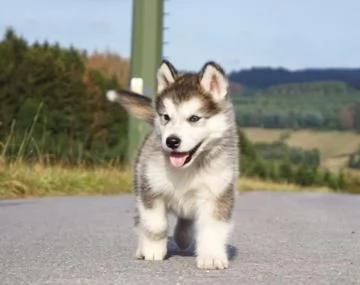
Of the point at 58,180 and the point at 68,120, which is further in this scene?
the point at 68,120

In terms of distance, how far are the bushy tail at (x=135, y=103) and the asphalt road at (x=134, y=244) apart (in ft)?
3.33

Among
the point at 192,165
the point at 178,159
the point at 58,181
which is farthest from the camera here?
the point at 58,181

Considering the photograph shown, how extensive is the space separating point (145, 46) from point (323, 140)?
41.4 ft

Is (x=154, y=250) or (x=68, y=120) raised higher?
(x=68, y=120)

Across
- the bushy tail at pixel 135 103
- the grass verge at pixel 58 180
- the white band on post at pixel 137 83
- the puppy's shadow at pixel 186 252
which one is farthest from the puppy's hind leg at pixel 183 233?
the white band on post at pixel 137 83

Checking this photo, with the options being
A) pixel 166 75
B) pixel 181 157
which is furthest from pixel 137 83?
pixel 181 157

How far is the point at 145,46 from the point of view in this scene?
1983 centimetres

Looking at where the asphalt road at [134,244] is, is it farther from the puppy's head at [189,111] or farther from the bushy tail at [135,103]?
the bushy tail at [135,103]

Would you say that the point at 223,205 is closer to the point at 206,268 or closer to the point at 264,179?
the point at 206,268

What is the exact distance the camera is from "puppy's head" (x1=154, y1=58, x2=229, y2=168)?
7.17m

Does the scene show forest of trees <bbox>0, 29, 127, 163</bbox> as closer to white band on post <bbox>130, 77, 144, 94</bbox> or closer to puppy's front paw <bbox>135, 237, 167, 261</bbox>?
white band on post <bbox>130, 77, 144, 94</bbox>

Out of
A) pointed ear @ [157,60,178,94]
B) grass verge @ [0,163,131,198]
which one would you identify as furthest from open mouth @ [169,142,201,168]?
grass verge @ [0,163,131,198]

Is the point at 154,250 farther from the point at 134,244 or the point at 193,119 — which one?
the point at 134,244

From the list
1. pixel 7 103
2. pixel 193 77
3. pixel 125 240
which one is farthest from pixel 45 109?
pixel 193 77
